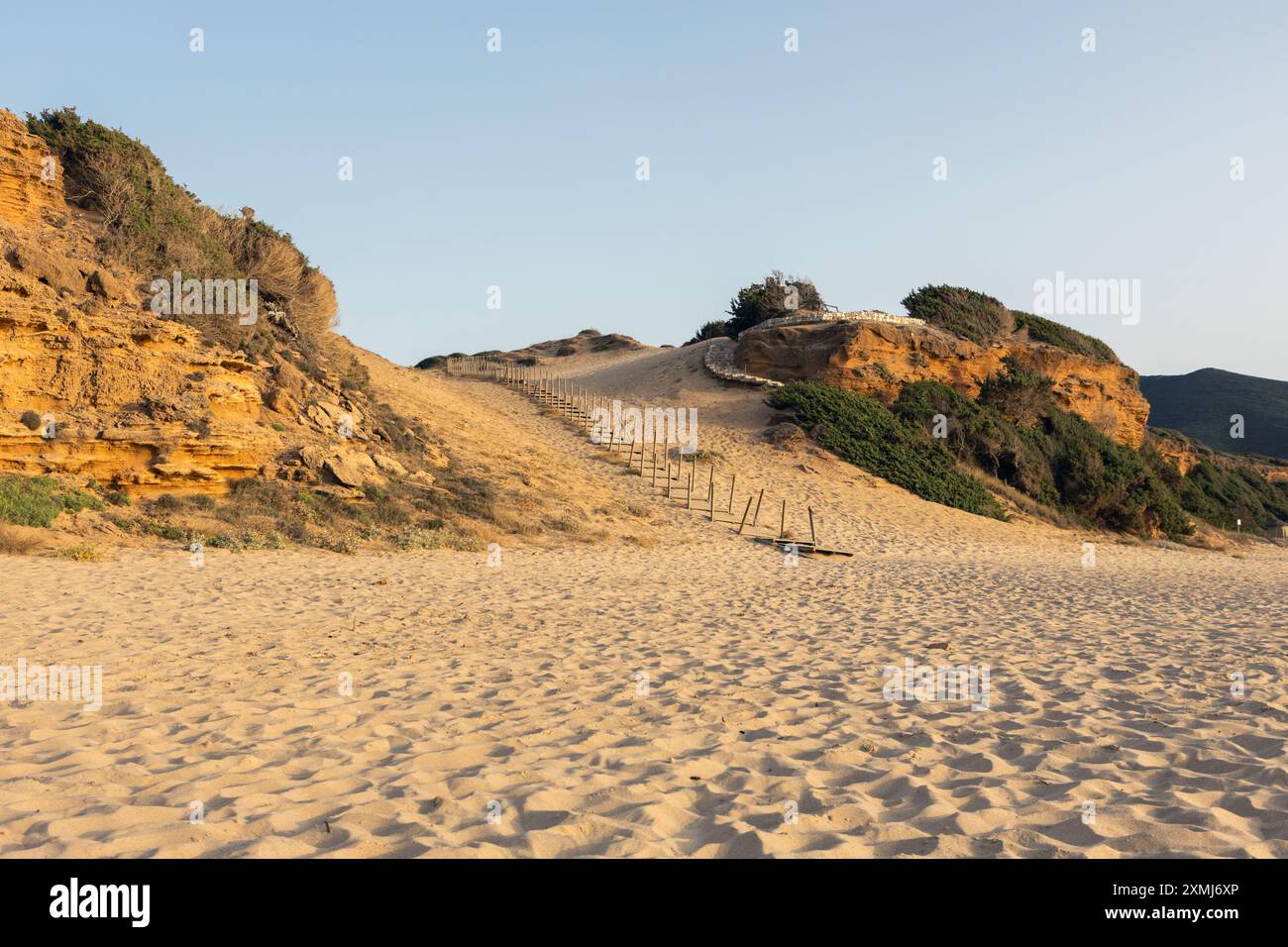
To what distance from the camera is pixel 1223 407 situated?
77750 mm

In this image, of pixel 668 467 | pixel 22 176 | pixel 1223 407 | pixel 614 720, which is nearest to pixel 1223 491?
pixel 668 467

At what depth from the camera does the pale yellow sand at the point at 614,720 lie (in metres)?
3.61

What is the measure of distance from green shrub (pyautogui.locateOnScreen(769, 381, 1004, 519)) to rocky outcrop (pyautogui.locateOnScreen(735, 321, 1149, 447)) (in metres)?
1.36

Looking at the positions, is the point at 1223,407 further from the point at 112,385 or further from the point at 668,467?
the point at 112,385

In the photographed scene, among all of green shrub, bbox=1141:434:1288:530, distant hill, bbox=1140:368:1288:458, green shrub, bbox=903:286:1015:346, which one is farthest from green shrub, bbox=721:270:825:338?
distant hill, bbox=1140:368:1288:458

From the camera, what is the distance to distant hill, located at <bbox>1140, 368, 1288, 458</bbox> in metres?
70.0

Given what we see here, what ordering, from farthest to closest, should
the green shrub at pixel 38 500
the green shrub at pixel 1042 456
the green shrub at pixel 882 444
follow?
the green shrub at pixel 1042 456 → the green shrub at pixel 882 444 → the green shrub at pixel 38 500

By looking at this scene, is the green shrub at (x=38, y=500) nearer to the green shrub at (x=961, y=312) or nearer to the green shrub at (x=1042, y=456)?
the green shrub at (x=1042, y=456)

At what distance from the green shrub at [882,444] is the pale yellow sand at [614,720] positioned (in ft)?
46.7

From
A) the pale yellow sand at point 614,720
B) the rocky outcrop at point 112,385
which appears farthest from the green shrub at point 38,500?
the pale yellow sand at point 614,720

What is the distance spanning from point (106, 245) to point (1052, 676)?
18.4 m

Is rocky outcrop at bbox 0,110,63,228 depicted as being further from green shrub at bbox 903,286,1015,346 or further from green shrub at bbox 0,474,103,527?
green shrub at bbox 903,286,1015,346
